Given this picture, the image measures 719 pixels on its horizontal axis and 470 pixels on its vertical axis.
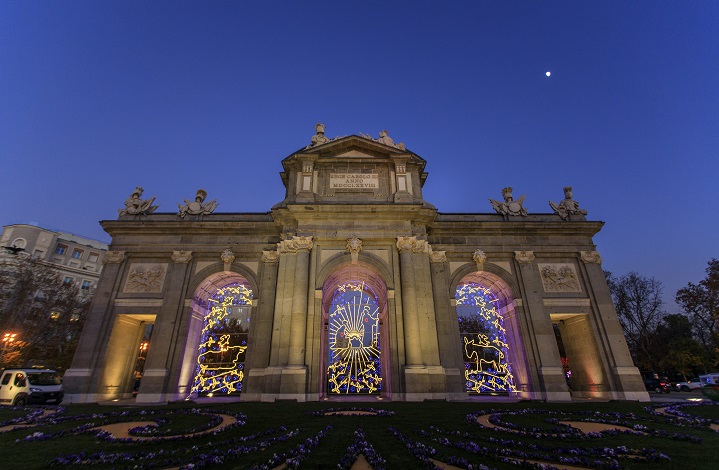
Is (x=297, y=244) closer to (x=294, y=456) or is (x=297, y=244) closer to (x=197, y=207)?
(x=197, y=207)

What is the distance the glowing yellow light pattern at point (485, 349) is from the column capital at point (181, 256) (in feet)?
47.1

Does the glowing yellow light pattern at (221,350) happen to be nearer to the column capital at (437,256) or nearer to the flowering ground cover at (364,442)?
the flowering ground cover at (364,442)

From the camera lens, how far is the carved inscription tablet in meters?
18.3

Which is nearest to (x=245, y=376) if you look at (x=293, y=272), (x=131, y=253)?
(x=293, y=272)

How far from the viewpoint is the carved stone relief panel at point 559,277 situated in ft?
59.4

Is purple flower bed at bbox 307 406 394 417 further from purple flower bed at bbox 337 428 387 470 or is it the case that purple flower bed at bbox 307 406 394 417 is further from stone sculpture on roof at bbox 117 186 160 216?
stone sculpture on roof at bbox 117 186 160 216

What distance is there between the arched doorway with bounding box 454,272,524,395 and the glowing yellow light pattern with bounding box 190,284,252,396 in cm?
1124

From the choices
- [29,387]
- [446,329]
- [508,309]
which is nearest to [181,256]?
[29,387]

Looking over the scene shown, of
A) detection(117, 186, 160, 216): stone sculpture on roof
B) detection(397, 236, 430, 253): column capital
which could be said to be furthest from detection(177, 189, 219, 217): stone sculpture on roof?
detection(397, 236, 430, 253): column capital

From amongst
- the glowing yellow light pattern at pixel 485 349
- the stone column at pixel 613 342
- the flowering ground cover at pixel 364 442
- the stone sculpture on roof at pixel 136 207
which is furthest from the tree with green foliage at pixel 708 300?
the stone sculpture on roof at pixel 136 207

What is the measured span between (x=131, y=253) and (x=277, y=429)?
1560 cm

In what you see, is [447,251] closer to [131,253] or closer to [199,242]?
[199,242]

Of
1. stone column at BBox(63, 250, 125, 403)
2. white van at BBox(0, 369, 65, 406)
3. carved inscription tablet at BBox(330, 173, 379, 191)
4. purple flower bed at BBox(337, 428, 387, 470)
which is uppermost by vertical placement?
carved inscription tablet at BBox(330, 173, 379, 191)

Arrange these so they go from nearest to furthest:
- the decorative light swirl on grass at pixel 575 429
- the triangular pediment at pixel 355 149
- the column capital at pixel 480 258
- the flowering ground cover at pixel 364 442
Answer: the flowering ground cover at pixel 364 442 < the decorative light swirl on grass at pixel 575 429 < the column capital at pixel 480 258 < the triangular pediment at pixel 355 149
